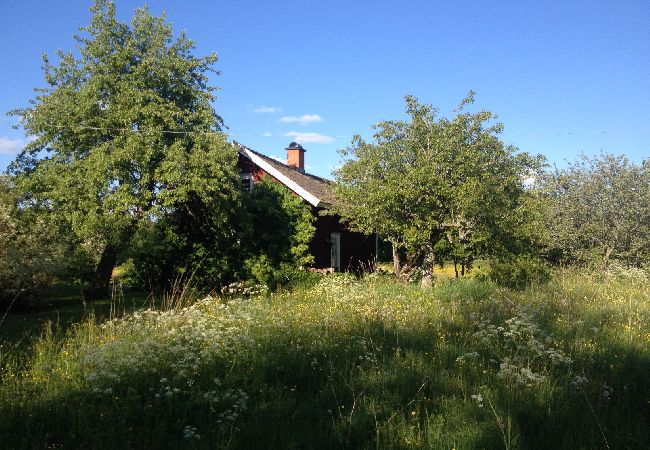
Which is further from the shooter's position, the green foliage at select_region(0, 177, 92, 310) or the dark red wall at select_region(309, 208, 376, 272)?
the dark red wall at select_region(309, 208, 376, 272)

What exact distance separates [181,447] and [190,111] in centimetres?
1282

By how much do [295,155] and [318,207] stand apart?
6.90 metres

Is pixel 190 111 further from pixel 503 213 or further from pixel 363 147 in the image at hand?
pixel 503 213

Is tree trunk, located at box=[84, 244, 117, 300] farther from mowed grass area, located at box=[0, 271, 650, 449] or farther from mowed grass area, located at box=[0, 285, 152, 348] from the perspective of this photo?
mowed grass area, located at box=[0, 271, 650, 449]

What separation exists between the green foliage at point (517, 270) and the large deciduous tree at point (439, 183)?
3.17 feet

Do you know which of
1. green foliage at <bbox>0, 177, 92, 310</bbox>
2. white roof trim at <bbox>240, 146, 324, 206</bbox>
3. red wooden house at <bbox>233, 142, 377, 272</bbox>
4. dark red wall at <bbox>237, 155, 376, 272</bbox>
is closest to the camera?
green foliage at <bbox>0, 177, 92, 310</bbox>

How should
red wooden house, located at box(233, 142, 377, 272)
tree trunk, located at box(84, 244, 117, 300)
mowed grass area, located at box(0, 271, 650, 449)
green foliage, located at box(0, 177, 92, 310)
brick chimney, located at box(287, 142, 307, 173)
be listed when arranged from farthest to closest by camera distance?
brick chimney, located at box(287, 142, 307, 173)
red wooden house, located at box(233, 142, 377, 272)
tree trunk, located at box(84, 244, 117, 300)
green foliage, located at box(0, 177, 92, 310)
mowed grass area, located at box(0, 271, 650, 449)

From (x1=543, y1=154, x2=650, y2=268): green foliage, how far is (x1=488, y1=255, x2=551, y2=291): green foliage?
78.2 inches

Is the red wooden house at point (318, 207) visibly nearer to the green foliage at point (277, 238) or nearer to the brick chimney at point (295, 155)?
the green foliage at point (277, 238)

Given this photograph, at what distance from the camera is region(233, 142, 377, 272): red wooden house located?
1753cm

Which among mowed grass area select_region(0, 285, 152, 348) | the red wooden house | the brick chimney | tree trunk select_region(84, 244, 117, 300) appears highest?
the brick chimney

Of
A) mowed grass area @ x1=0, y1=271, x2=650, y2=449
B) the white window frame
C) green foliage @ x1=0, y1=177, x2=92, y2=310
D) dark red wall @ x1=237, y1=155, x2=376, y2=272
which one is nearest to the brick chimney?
dark red wall @ x1=237, y1=155, x2=376, y2=272

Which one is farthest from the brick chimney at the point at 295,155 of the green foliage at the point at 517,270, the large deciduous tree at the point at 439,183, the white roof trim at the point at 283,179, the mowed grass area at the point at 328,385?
the mowed grass area at the point at 328,385

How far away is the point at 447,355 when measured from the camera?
5.74 metres
